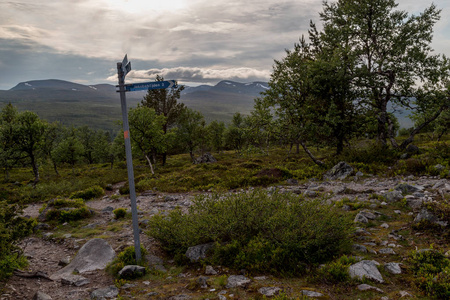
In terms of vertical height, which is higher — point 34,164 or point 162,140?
point 162,140

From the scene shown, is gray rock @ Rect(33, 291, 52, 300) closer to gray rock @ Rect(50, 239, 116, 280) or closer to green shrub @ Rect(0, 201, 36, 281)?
green shrub @ Rect(0, 201, 36, 281)

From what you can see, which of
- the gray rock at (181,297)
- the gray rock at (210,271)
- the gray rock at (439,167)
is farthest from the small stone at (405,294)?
the gray rock at (439,167)

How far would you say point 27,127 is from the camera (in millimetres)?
37438

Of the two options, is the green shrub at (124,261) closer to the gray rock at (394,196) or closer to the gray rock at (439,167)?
the gray rock at (394,196)

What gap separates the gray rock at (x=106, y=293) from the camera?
645 cm

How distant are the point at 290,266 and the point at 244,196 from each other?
3.06 m

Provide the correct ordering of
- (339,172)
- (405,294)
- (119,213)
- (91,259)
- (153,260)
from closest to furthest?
(405,294) < (153,260) < (91,259) < (119,213) < (339,172)

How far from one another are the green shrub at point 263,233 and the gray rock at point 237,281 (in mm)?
434

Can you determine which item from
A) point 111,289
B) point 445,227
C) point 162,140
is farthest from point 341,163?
point 162,140

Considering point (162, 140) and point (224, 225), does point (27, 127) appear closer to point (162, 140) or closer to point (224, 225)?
point (162, 140)

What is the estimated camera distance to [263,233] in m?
7.95

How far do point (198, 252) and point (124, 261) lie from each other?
2479 mm

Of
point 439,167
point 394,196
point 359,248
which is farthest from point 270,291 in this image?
point 439,167

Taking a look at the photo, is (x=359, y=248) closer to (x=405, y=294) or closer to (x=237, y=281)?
(x=405, y=294)
